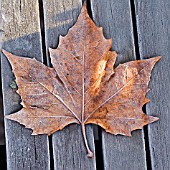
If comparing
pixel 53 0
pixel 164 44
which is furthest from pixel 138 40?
pixel 53 0

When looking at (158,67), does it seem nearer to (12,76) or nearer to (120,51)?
(120,51)

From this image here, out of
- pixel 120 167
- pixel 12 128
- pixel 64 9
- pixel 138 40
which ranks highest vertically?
pixel 64 9

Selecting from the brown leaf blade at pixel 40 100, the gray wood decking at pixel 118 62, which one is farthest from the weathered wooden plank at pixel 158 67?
the brown leaf blade at pixel 40 100

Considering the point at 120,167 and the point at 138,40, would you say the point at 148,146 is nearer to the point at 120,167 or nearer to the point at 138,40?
the point at 120,167

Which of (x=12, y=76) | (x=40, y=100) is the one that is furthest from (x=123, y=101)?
(x=12, y=76)

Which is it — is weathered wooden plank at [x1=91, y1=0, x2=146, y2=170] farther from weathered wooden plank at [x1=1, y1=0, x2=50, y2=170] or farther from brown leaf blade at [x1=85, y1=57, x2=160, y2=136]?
weathered wooden plank at [x1=1, y1=0, x2=50, y2=170]

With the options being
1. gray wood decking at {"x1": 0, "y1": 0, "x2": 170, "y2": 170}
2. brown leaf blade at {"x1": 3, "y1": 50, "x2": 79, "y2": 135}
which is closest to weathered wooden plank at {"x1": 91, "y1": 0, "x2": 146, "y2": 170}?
gray wood decking at {"x1": 0, "y1": 0, "x2": 170, "y2": 170}
